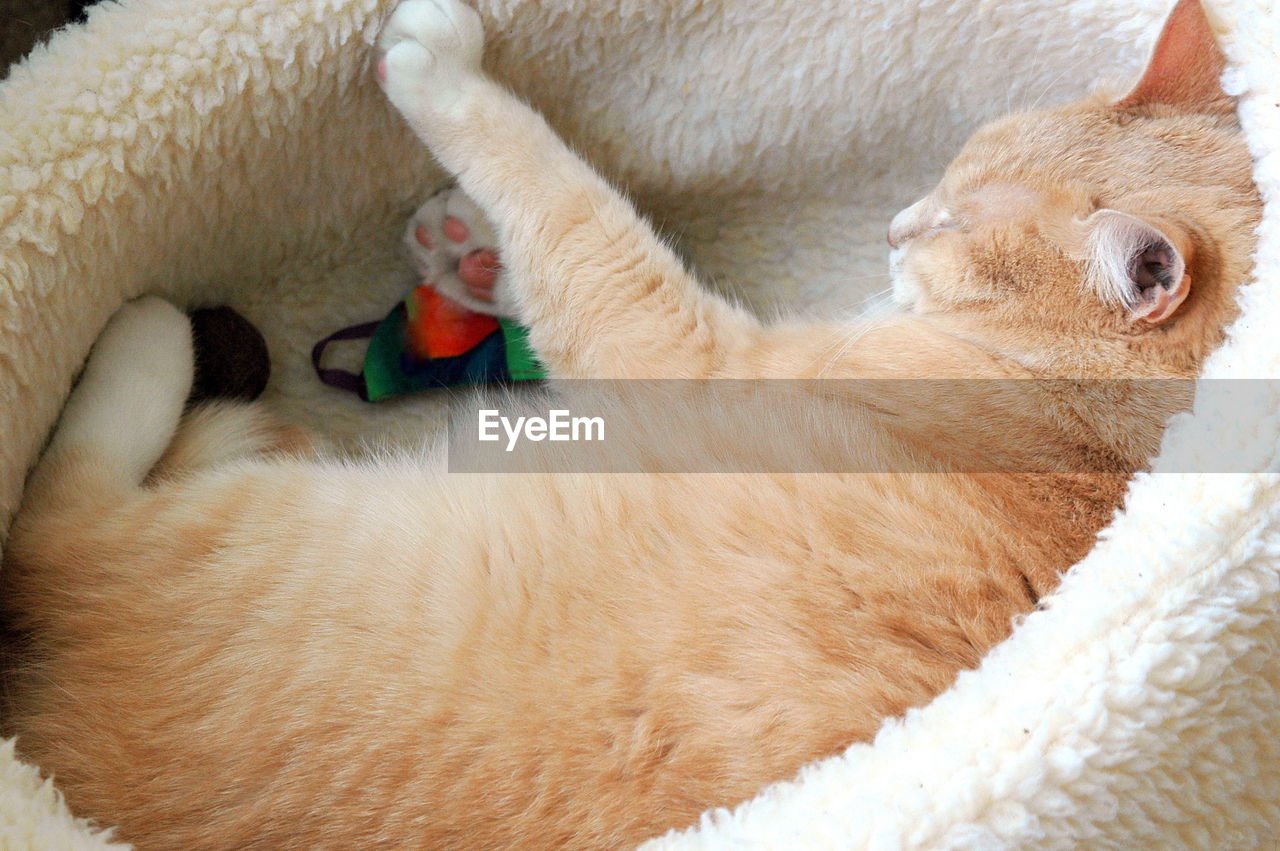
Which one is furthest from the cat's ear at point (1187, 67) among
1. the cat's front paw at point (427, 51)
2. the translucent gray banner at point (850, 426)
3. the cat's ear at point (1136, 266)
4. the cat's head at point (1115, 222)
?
the cat's front paw at point (427, 51)

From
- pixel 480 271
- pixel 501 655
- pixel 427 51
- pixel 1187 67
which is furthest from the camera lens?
pixel 480 271

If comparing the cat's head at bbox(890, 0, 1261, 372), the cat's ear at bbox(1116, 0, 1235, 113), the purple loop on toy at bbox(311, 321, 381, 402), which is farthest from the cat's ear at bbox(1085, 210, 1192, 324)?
the purple loop on toy at bbox(311, 321, 381, 402)

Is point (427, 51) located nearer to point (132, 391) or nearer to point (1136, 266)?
point (132, 391)

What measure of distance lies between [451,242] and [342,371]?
263 millimetres

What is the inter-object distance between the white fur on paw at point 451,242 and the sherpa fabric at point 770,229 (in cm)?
5

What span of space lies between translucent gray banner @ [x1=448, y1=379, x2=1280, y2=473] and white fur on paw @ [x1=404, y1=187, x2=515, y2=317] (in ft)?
0.81

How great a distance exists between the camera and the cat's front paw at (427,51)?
3.62ft

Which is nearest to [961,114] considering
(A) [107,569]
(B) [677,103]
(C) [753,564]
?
(B) [677,103]

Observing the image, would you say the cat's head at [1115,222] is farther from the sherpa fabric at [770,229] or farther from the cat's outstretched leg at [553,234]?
the cat's outstretched leg at [553,234]

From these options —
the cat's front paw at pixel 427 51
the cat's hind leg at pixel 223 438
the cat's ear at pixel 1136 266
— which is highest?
the cat's front paw at pixel 427 51

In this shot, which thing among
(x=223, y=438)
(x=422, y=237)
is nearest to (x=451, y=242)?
(x=422, y=237)

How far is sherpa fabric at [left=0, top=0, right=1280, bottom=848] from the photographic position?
73 centimetres

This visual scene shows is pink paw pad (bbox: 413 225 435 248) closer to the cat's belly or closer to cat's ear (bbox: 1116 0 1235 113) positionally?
the cat's belly

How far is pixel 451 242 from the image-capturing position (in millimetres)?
1329
